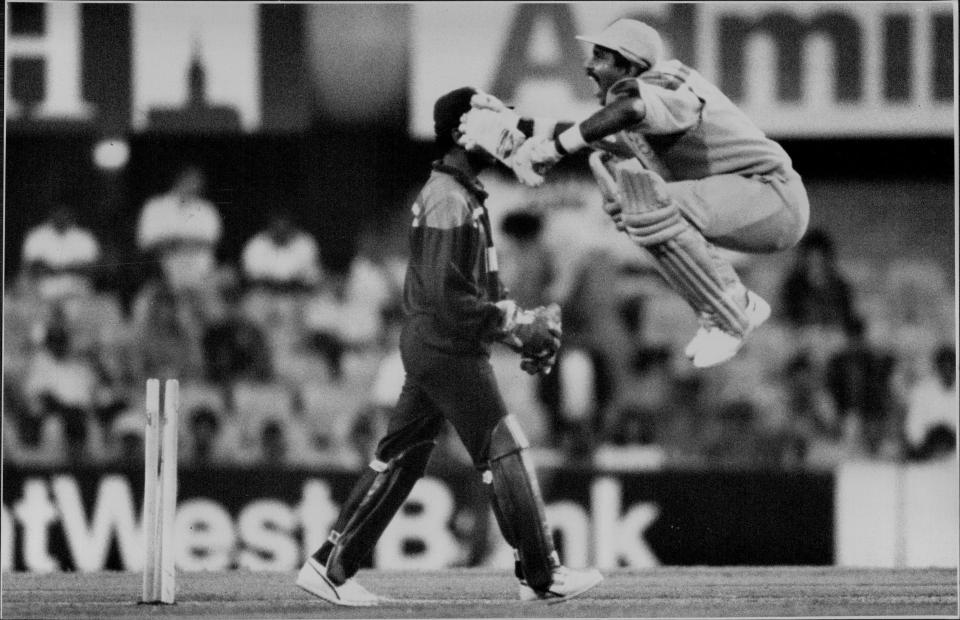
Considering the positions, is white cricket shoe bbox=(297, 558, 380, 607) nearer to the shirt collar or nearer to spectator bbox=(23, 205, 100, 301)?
the shirt collar

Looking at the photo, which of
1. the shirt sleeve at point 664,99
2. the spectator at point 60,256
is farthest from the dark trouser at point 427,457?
the spectator at point 60,256

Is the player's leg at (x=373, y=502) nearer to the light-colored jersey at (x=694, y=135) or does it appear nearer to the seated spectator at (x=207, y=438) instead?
the light-colored jersey at (x=694, y=135)

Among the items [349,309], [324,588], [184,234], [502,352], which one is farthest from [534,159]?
[184,234]

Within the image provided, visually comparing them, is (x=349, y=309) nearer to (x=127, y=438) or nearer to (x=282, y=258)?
(x=282, y=258)

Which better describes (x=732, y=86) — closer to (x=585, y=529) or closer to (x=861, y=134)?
(x=861, y=134)

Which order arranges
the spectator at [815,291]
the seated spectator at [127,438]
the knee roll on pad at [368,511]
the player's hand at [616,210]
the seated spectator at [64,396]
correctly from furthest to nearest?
the spectator at [815,291] < the seated spectator at [64,396] < the seated spectator at [127,438] < the knee roll on pad at [368,511] < the player's hand at [616,210]

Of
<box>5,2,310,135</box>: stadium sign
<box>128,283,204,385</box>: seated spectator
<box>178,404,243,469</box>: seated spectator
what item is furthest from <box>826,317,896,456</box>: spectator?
<box>128,283,204,385</box>: seated spectator
